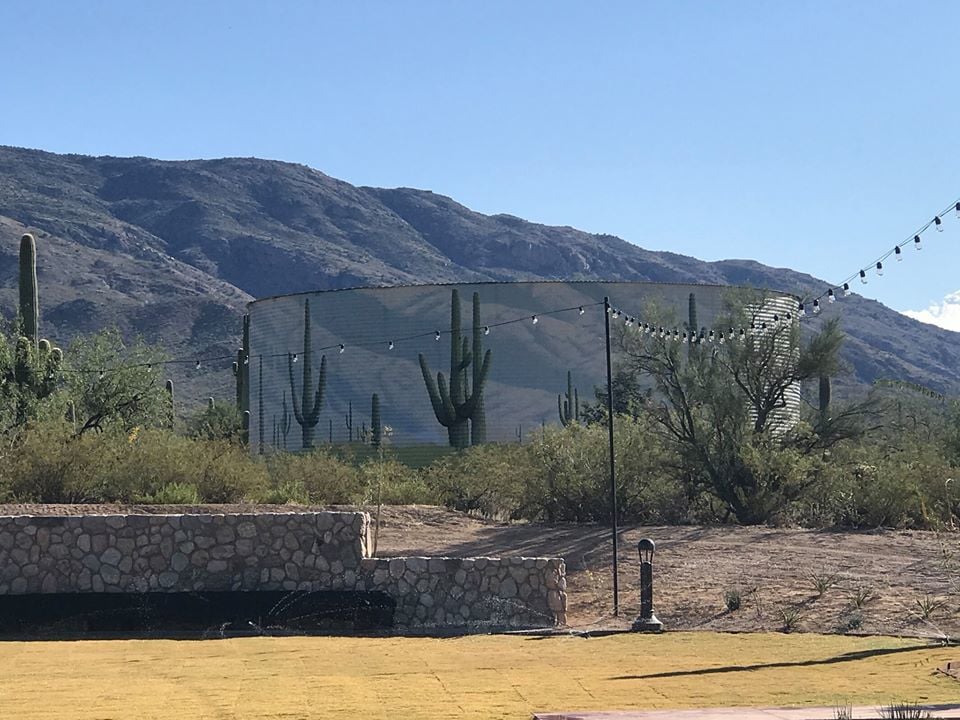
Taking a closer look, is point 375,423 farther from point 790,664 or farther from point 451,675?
point 790,664

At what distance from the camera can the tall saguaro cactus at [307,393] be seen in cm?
5369

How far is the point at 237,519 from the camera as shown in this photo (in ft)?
76.8

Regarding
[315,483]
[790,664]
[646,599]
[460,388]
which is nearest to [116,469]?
[315,483]

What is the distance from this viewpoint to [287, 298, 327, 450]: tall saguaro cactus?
176 feet

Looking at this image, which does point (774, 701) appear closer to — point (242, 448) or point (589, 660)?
point (589, 660)

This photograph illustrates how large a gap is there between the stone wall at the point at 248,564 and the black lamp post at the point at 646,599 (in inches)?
71.4

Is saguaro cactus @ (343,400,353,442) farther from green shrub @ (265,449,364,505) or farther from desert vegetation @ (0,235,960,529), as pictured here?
green shrub @ (265,449,364,505)

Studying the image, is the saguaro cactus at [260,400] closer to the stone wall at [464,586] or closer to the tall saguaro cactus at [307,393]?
the tall saguaro cactus at [307,393]

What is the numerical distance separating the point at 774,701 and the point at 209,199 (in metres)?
181

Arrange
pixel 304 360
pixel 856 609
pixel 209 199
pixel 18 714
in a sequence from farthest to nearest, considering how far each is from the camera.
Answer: pixel 209 199 → pixel 304 360 → pixel 856 609 → pixel 18 714

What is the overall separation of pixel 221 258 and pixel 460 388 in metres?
126

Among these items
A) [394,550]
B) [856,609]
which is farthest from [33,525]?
[856,609]

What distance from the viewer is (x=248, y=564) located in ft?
76.4

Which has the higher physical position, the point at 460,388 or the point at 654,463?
the point at 460,388
